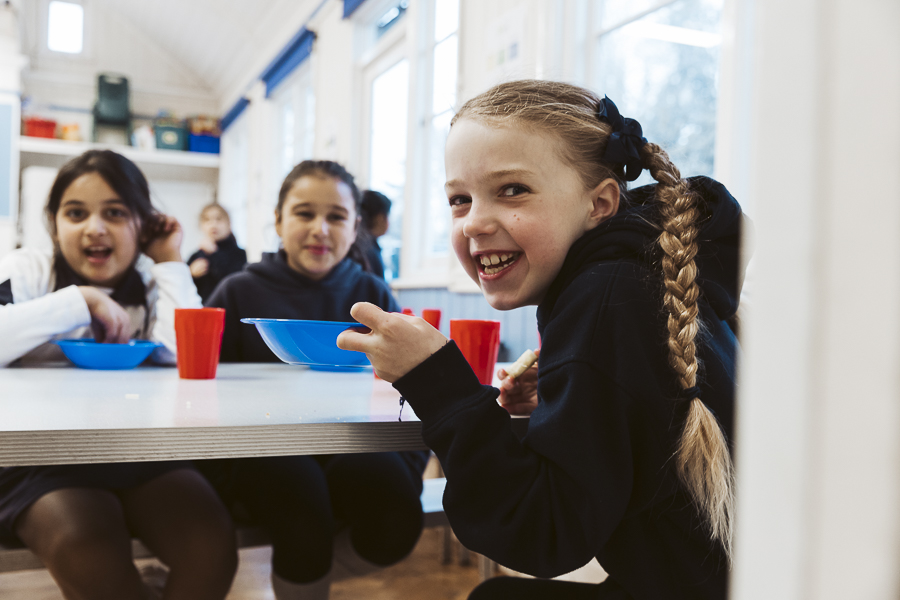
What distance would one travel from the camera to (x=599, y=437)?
586 mm

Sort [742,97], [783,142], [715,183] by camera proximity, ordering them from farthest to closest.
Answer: [742,97]
[715,183]
[783,142]

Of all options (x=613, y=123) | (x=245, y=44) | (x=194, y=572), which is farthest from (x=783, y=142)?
(x=245, y=44)

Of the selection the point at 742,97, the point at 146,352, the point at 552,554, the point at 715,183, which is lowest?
the point at 552,554

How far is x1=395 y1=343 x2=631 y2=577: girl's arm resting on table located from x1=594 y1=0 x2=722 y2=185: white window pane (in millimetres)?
1391

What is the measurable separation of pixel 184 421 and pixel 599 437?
1.28 ft

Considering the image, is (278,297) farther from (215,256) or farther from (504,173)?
(215,256)

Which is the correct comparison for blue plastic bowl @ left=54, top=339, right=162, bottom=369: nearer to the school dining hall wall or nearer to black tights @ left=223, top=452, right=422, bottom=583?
black tights @ left=223, top=452, right=422, bottom=583

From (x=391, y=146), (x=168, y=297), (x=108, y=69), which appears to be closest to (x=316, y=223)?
(x=168, y=297)

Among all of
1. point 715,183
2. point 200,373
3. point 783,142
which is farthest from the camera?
point 200,373

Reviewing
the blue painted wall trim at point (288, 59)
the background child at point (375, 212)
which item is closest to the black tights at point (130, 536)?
the background child at point (375, 212)

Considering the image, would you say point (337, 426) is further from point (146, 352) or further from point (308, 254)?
point (308, 254)

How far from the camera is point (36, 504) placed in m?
0.89

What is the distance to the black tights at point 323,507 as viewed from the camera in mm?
1015

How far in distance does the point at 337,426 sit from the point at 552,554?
241mm
